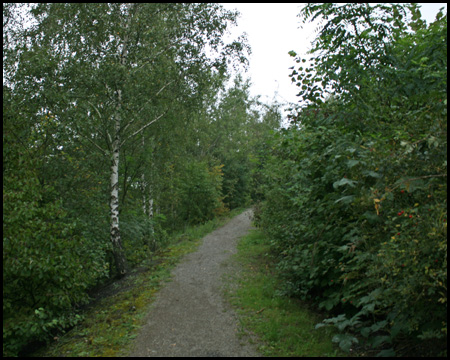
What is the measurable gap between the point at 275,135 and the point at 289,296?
2943 mm

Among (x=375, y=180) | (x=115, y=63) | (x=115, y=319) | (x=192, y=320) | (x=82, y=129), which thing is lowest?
(x=192, y=320)

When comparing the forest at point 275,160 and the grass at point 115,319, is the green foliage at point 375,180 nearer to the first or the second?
the forest at point 275,160

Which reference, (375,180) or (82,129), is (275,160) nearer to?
(375,180)

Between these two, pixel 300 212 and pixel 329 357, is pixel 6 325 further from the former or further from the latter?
pixel 300 212

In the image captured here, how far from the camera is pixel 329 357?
12.5 ft

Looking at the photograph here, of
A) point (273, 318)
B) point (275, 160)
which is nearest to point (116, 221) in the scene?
point (275, 160)

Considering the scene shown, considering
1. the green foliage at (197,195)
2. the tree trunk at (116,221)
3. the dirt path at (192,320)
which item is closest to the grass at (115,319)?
the dirt path at (192,320)

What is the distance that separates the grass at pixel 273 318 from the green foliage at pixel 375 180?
1.00 feet

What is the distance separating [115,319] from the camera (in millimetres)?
5609

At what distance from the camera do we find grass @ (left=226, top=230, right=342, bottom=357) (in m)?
4.18

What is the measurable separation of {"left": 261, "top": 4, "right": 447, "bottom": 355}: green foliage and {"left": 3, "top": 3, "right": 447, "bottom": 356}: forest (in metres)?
0.02

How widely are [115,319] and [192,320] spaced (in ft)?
4.51

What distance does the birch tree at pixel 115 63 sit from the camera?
795 cm

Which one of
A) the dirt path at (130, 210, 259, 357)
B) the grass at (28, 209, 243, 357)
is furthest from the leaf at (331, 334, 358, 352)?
the grass at (28, 209, 243, 357)
